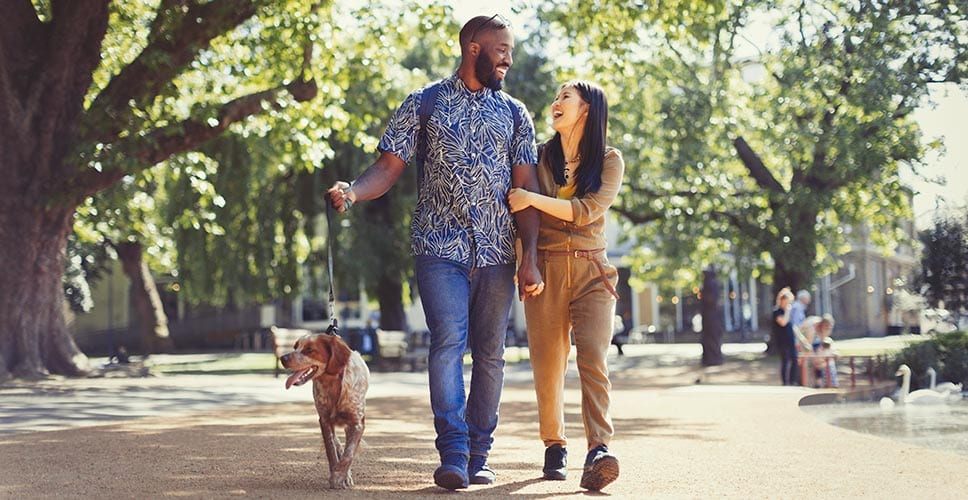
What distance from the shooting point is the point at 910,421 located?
11.2 m

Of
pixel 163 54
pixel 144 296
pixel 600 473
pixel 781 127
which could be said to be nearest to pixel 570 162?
pixel 600 473

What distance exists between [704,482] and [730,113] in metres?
22.9

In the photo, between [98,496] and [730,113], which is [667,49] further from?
[98,496]

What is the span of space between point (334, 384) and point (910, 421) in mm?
7475

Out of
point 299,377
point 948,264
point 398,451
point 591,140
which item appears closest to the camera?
point 299,377

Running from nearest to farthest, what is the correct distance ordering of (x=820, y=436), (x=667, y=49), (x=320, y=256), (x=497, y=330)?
(x=497, y=330), (x=820, y=436), (x=667, y=49), (x=320, y=256)

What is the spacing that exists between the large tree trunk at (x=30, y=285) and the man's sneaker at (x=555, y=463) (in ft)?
39.1

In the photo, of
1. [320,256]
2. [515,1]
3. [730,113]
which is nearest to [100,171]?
[515,1]

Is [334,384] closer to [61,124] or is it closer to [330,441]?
[330,441]

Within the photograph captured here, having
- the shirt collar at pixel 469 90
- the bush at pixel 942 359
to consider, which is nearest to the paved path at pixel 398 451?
the bush at pixel 942 359

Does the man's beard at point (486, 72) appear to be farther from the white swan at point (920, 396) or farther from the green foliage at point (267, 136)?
the green foliage at point (267, 136)

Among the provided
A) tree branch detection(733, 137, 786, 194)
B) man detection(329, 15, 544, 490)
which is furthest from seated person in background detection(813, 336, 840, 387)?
man detection(329, 15, 544, 490)

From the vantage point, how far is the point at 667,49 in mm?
27312

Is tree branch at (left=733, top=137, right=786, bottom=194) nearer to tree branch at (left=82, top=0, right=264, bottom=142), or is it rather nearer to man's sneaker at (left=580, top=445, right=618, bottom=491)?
A: tree branch at (left=82, top=0, right=264, bottom=142)
